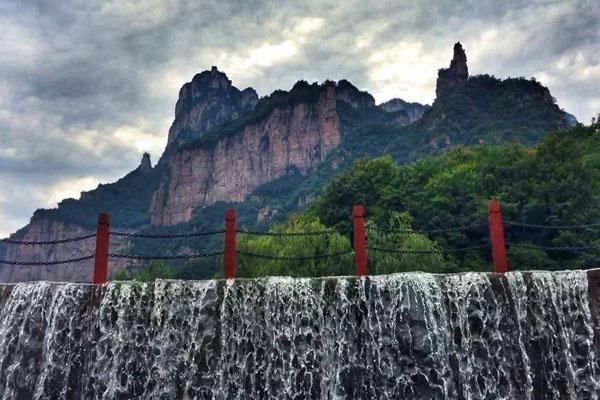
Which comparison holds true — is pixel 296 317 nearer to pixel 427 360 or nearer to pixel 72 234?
pixel 427 360

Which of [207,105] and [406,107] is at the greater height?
[207,105]

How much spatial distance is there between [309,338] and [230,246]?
65.7 inches

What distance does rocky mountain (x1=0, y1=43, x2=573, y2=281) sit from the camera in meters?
71.2

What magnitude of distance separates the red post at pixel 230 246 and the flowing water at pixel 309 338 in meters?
0.46

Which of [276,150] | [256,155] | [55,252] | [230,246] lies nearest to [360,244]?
[230,246]

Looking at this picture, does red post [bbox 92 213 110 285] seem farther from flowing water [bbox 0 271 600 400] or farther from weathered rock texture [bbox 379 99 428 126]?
weathered rock texture [bbox 379 99 428 126]

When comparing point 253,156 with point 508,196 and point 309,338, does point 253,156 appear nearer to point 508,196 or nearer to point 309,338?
point 508,196

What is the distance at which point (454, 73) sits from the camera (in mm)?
87938

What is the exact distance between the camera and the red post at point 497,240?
7.45 metres

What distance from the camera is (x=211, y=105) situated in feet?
512

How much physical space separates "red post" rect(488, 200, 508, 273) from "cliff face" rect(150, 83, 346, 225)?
320 feet

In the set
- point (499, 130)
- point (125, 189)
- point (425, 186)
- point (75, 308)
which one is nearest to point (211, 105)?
point (125, 189)

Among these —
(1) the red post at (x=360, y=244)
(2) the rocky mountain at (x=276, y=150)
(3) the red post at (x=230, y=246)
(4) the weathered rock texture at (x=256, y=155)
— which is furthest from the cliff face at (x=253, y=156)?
(3) the red post at (x=230, y=246)

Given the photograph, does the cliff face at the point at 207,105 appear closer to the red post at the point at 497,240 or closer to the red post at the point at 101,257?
the red post at the point at 101,257
